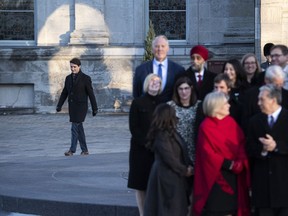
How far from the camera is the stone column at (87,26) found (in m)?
28.2

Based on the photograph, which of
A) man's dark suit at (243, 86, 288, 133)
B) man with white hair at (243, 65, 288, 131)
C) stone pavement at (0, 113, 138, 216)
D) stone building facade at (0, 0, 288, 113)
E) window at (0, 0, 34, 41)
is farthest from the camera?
window at (0, 0, 34, 41)

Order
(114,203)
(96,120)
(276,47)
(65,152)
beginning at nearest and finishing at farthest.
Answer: (276,47), (114,203), (65,152), (96,120)

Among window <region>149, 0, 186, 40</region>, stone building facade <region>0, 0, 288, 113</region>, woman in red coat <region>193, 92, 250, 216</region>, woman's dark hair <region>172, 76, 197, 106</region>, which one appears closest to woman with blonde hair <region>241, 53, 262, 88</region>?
woman's dark hair <region>172, 76, 197, 106</region>

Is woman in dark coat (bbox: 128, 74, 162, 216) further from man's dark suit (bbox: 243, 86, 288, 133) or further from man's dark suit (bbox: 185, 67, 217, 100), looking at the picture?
man's dark suit (bbox: 243, 86, 288, 133)

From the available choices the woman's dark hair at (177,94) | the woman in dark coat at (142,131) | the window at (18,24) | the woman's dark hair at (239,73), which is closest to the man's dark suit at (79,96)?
the woman in dark coat at (142,131)

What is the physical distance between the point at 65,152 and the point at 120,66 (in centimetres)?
1035

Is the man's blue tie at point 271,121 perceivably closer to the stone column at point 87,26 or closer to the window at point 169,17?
the stone column at point 87,26

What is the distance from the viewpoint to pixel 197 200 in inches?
361

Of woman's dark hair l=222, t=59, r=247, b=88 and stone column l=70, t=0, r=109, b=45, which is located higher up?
stone column l=70, t=0, r=109, b=45

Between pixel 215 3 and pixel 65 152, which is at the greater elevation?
pixel 215 3

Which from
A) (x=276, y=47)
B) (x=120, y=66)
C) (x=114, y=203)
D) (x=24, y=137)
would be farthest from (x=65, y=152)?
(x=120, y=66)

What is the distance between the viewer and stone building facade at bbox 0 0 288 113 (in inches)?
1111

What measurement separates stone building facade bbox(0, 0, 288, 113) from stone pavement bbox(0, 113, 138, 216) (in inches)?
164

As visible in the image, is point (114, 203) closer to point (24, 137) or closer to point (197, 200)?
point (197, 200)
